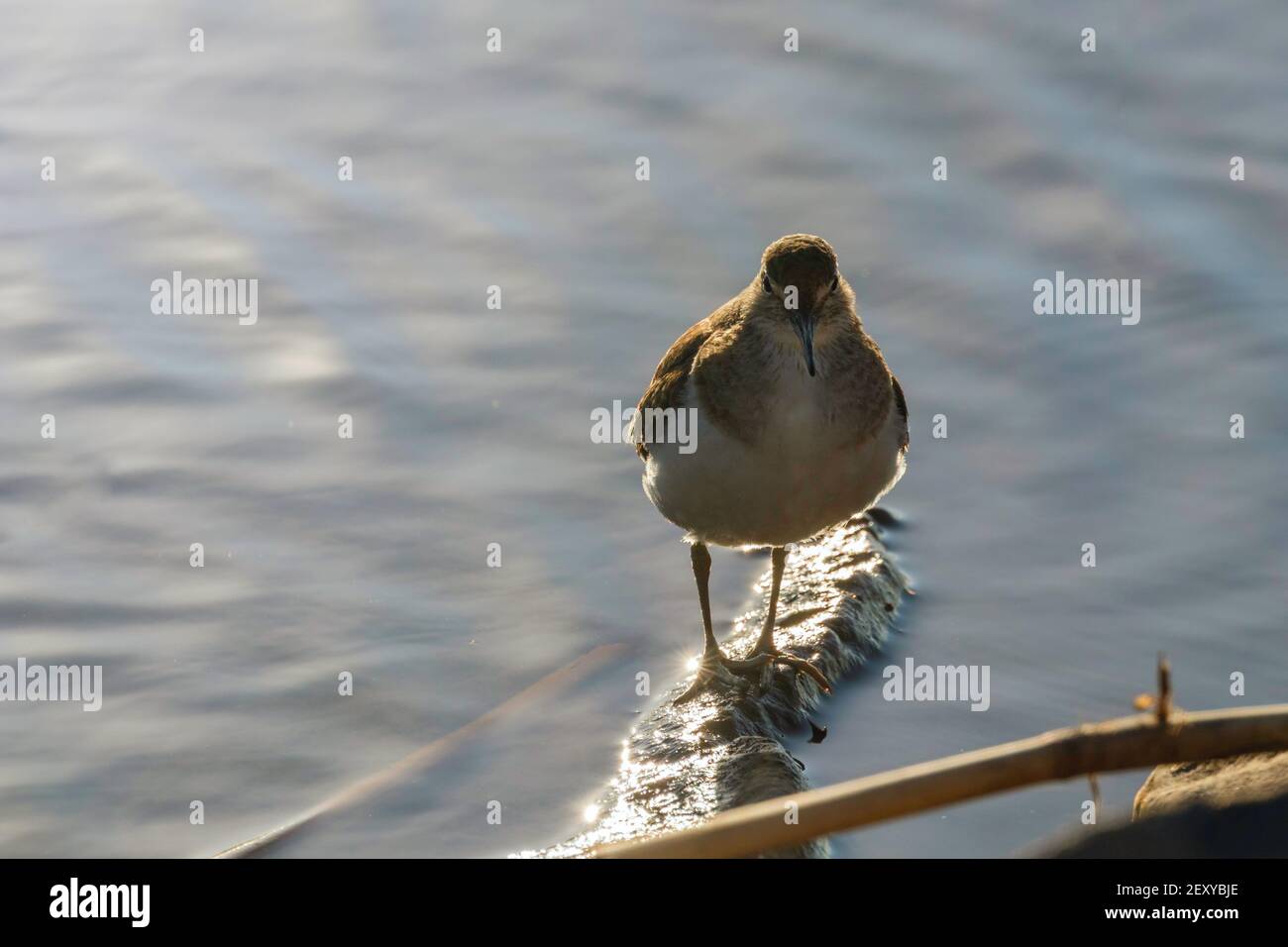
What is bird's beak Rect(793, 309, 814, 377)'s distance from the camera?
6230mm

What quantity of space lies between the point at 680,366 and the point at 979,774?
341 centimetres

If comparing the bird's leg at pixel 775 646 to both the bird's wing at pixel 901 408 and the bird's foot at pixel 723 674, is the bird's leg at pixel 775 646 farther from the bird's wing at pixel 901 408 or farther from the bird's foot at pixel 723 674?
the bird's wing at pixel 901 408

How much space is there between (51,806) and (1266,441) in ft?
21.4

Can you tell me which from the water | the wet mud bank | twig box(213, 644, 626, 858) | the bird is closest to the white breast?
the bird

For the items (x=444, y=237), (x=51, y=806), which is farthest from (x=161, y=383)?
(x=51, y=806)

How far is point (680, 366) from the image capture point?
704 cm

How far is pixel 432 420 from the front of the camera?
30.9 ft
